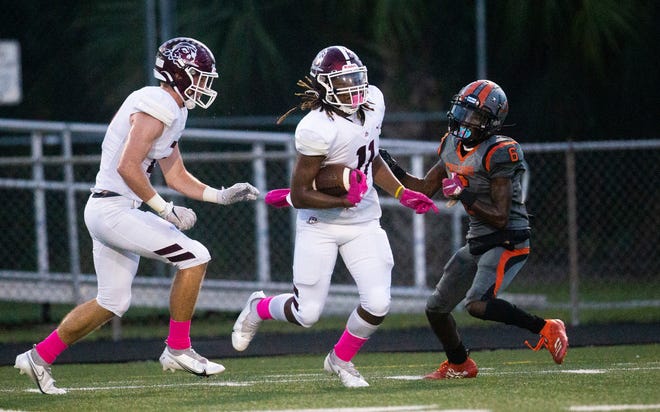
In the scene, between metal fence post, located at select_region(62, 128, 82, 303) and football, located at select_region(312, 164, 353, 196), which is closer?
football, located at select_region(312, 164, 353, 196)

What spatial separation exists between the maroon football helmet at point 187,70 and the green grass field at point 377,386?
1740 mm

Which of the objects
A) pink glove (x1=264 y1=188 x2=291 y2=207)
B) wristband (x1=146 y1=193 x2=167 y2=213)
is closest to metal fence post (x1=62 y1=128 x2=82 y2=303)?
pink glove (x1=264 y1=188 x2=291 y2=207)

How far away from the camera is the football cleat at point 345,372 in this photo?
310 inches

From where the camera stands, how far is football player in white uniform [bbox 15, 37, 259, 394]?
7949 millimetres

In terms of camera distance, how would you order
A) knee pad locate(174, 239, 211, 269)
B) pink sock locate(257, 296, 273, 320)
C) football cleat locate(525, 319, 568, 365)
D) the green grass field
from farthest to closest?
pink sock locate(257, 296, 273, 320), football cleat locate(525, 319, 568, 365), knee pad locate(174, 239, 211, 269), the green grass field

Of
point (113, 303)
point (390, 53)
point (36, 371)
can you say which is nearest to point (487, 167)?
point (113, 303)

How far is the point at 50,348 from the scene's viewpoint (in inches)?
316

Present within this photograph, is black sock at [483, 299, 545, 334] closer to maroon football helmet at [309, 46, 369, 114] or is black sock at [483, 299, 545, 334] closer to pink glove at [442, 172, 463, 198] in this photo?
pink glove at [442, 172, 463, 198]

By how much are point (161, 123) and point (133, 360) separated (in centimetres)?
312

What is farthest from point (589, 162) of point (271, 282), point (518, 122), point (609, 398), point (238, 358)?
point (609, 398)

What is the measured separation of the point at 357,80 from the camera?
7.84 m

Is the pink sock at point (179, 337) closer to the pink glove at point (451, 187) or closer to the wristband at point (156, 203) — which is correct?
the wristband at point (156, 203)

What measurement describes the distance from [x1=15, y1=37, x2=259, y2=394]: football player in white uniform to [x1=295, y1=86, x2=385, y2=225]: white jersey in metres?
0.58

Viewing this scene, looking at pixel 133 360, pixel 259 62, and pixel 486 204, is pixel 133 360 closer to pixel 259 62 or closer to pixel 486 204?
pixel 486 204
